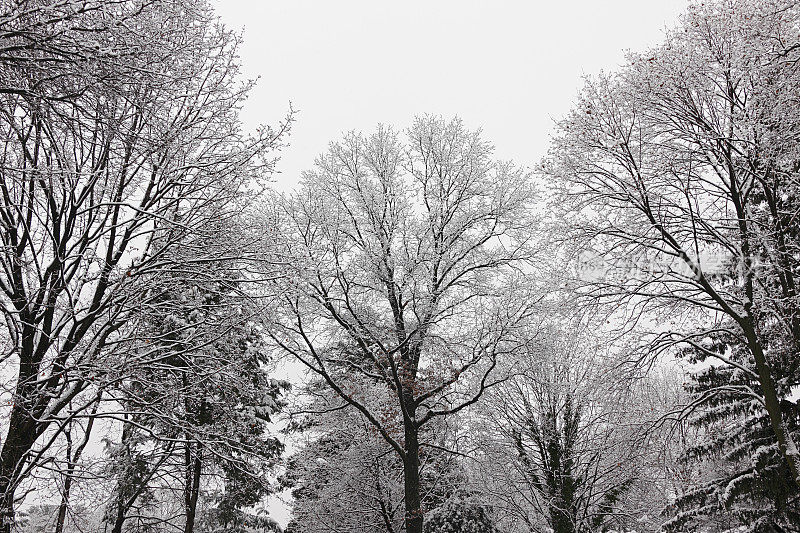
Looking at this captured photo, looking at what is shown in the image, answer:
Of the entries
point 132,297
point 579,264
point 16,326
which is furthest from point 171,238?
point 579,264

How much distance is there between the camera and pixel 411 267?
39.1 feet

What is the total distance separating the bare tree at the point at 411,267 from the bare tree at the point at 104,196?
3.87 meters

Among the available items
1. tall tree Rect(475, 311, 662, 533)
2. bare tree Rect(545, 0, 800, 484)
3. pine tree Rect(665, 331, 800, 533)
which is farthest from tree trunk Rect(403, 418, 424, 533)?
pine tree Rect(665, 331, 800, 533)

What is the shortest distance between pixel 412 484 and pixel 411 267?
471cm

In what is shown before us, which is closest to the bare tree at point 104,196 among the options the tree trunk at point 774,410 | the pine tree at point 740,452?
the tree trunk at point 774,410

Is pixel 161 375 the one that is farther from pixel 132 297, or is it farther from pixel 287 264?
pixel 287 264

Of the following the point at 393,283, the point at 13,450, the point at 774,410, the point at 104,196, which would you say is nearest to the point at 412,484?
the point at 393,283

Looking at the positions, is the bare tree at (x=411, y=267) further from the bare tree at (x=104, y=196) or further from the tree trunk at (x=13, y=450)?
the tree trunk at (x=13, y=450)

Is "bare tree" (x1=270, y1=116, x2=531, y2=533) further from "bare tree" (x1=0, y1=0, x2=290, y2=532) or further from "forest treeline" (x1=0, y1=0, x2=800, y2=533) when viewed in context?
"bare tree" (x1=0, y1=0, x2=290, y2=532)

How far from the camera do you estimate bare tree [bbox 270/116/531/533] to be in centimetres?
1166

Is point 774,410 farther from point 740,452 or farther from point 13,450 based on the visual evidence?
point 13,450

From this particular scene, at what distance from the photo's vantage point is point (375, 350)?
503 inches

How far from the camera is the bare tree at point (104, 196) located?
5.50 m

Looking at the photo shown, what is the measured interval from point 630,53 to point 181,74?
749cm
